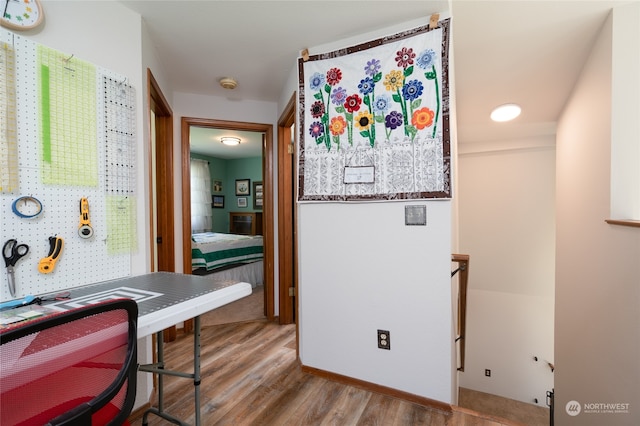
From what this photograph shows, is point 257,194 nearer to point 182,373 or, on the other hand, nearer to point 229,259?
point 229,259

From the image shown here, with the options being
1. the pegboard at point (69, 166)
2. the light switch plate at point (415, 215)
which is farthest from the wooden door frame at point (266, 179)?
the light switch plate at point (415, 215)

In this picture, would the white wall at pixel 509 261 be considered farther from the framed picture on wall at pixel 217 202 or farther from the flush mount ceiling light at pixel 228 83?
the framed picture on wall at pixel 217 202

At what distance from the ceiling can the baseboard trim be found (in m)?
2.16

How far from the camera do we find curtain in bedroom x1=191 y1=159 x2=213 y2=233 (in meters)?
6.12

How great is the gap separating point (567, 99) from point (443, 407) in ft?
9.24

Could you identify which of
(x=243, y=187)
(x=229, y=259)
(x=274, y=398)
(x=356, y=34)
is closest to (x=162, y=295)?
(x=274, y=398)

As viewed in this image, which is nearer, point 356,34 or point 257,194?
point 356,34

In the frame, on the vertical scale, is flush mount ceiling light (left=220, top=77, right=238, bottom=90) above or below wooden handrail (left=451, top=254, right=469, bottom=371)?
above

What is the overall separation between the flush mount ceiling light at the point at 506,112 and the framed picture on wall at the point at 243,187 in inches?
196

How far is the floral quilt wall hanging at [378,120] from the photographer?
5.24 ft

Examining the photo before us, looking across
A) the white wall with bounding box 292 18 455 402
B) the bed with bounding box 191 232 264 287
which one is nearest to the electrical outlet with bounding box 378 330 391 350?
the white wall with bounding box 292 18 455 402

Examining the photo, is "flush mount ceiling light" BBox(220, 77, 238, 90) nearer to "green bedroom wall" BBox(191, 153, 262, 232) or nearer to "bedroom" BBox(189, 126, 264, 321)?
"bedroom" BBox(189, 126, 264, 321)

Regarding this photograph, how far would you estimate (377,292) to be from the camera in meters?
1.78
